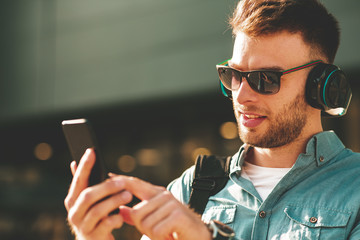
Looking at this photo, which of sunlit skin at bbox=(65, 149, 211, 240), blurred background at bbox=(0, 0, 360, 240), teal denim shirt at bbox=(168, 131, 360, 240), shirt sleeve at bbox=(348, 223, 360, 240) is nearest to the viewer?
sunlit skin at bbox=(65, 149, 211, 240)

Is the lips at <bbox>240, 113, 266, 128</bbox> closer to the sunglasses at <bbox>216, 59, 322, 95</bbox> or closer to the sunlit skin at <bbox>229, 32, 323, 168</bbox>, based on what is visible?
the sunlit skin at <bbox>229, 32, 323, 168</bbox>

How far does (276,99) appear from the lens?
8.02 feet

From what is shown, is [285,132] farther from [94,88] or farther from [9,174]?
[9,174]

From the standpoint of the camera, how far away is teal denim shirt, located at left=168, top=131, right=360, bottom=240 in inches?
82.0

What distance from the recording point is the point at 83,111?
43.7ft

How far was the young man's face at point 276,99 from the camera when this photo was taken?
2.43 m

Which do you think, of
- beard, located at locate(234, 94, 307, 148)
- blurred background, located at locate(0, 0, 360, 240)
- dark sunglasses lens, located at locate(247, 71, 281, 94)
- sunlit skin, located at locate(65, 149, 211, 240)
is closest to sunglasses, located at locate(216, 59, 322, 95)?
dark sunglasses lens, located at locate(247, 71, 281, 94)

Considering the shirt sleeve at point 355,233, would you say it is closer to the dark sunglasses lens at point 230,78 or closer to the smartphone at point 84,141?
the dark sunglasses lens at point 230,78

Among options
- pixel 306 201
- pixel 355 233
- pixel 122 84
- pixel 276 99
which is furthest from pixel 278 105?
pixel 122 84

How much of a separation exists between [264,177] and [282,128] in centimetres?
29

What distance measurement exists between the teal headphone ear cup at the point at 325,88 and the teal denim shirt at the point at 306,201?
0.17m

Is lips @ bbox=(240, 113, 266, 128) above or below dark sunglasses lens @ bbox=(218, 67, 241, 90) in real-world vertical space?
below

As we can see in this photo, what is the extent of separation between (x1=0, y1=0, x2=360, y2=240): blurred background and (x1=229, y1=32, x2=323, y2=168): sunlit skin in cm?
657

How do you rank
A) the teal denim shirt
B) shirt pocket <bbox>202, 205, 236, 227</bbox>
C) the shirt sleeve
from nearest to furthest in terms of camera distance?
the shirt sleeve → the teal denim shirt → shirt pocket <bbox>202, 205, 236, 227</bbox>
